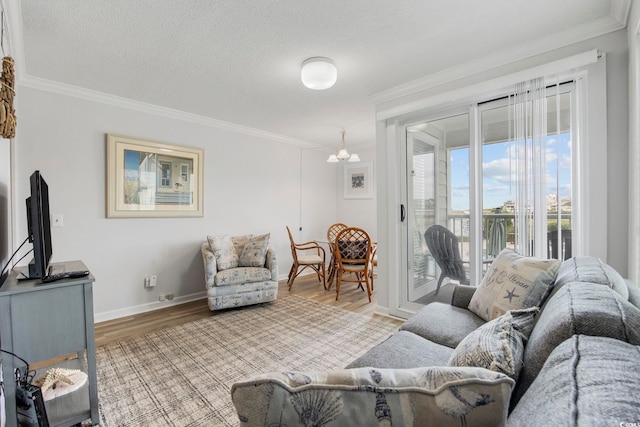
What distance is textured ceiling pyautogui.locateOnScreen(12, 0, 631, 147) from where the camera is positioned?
175 centimetres

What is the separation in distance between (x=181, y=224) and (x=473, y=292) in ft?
11.0

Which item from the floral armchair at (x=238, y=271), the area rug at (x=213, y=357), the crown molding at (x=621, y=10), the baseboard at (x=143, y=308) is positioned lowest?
the area rug at (x=213, y=357)

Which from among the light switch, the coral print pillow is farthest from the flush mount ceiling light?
the light switch

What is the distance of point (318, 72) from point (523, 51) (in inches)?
63.7

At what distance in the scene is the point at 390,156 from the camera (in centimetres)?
304

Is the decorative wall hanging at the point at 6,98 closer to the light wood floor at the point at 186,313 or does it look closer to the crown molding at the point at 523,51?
the light wood floor at the point at 186,313

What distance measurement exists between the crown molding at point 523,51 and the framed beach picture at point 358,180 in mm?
2363

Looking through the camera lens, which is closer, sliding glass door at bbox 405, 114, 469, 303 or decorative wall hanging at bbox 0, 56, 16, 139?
decorative wall hanging at bbox 0, 56, 16, 139

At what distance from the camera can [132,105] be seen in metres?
3.20

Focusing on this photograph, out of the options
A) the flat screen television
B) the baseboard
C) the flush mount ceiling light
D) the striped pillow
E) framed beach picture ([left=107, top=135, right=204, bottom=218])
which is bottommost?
the baseboard

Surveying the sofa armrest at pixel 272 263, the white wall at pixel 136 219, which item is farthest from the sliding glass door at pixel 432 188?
the white wall at pixel 136 219

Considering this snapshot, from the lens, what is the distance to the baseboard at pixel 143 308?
9.86 ft

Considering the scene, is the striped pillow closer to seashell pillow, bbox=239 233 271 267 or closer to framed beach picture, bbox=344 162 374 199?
seashell pillow, bbox=239 233 271 267

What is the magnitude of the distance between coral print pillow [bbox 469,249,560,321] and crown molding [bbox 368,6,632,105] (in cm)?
160
